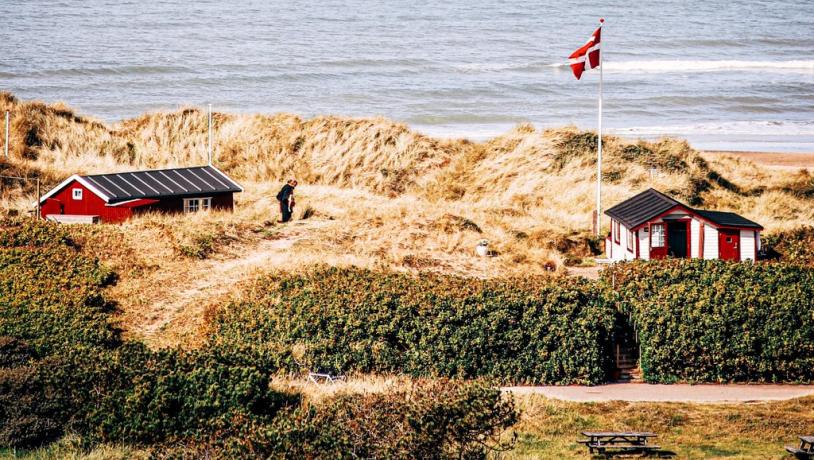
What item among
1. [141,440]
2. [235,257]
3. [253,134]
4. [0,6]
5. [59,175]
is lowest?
[141,440]

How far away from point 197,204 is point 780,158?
32403mm

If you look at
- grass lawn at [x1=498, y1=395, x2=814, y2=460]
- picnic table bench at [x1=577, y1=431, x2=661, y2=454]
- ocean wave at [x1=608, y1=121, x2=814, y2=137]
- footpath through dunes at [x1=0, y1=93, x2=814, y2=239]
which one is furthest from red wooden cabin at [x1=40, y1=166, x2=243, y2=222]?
ocean wave at [x1=608, y1=121, x2=814, y2=137]

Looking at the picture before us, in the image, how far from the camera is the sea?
68.4 metres

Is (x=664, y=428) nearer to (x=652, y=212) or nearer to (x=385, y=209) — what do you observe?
(x=652, y=212)

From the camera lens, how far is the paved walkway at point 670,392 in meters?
23.2

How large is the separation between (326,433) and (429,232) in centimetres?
1693

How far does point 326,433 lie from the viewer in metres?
17.1

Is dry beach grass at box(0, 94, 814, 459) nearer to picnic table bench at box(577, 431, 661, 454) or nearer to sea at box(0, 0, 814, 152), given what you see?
picnic table bench at box(577, 431, 661, 454)

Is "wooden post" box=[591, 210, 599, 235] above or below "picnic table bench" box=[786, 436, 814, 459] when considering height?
above

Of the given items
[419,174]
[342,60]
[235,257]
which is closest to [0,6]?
[342,60]

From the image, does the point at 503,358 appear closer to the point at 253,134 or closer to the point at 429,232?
the point at 429,232

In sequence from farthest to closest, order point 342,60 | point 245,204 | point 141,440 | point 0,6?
point 0,6
point 342,60
point 245,204
point 141,440

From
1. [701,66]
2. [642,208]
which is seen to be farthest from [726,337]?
[701,66]

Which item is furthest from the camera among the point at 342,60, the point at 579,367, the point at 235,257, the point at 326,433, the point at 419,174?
the point at 342,60
